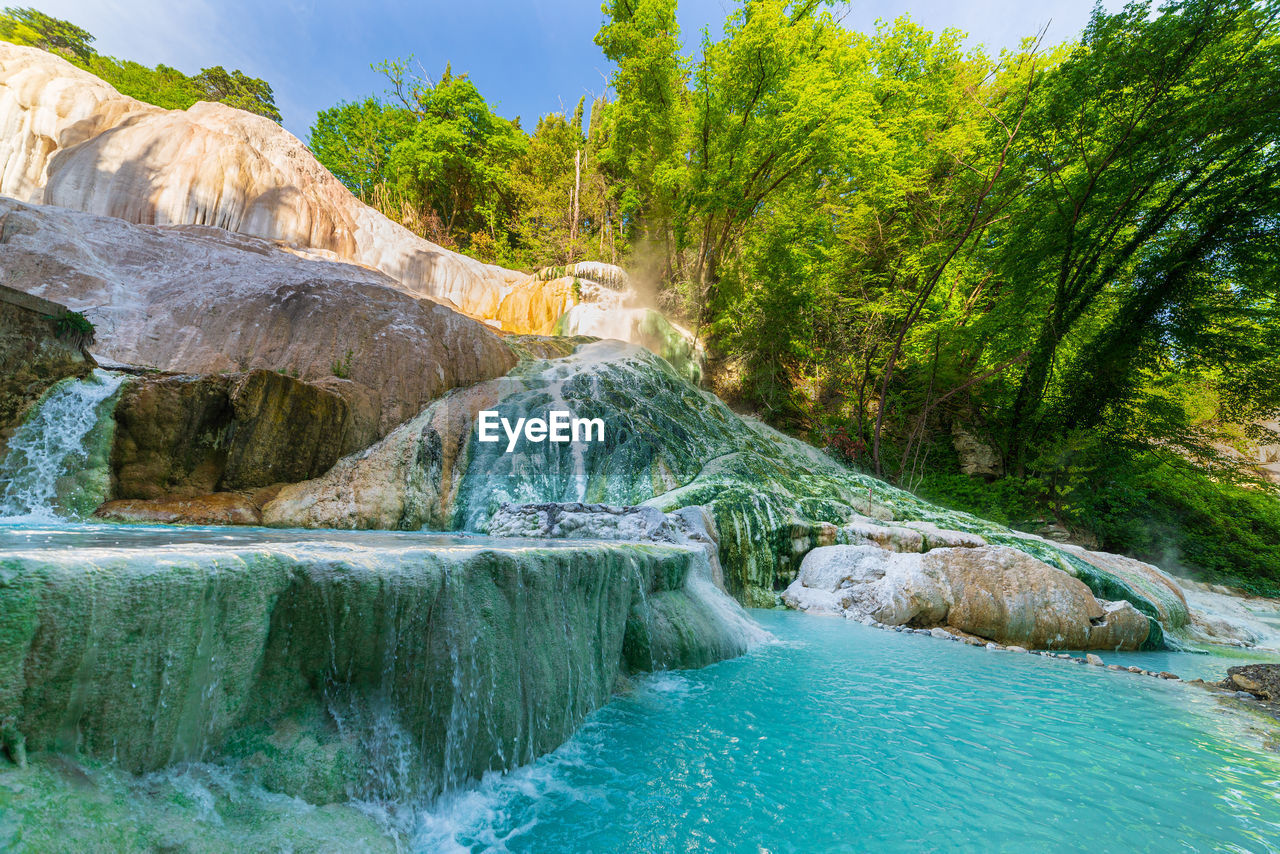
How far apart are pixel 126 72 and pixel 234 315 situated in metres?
24.1

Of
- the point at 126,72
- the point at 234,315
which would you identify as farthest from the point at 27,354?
the point at 126,72

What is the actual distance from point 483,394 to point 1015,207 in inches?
525

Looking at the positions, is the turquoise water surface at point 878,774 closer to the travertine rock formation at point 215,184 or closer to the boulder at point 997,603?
the boulder at point 997,603

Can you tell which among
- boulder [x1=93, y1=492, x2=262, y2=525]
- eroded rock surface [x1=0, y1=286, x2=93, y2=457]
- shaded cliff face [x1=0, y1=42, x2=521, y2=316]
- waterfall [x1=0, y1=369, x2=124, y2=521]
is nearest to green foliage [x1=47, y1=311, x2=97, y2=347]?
eroded rock surface [x1=0, y1=286, x2=93, y2=457]

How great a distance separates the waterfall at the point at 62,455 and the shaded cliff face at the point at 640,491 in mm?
1764

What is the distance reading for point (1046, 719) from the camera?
11.7 feet

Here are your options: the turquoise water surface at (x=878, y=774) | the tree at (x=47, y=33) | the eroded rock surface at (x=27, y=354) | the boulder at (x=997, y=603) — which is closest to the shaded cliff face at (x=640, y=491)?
the boulder at (x=997, y=603)

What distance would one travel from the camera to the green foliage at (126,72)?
20094mm

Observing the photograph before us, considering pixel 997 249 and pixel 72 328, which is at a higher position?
pixel 997 249

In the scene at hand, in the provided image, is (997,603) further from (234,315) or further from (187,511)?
(234,315)

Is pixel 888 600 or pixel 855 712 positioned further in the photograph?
pixel 888 600

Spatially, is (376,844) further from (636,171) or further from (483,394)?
(636,171)

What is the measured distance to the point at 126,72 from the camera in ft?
69.3

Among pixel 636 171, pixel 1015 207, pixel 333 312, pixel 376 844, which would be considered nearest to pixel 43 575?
pixel 376 844
